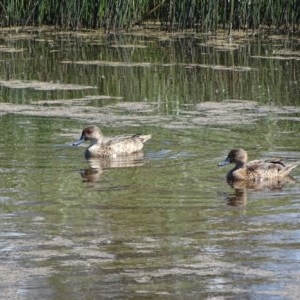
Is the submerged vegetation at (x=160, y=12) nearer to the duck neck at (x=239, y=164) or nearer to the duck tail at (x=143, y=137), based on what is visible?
the duck tail at (x=143, y=137)

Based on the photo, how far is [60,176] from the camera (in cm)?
889

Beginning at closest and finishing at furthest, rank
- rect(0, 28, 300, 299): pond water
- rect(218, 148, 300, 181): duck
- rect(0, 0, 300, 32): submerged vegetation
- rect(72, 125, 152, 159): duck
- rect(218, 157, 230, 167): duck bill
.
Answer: rect(0, 28, 300, 299): pond water → rect(218, 148, 300, 181): duck → rect(218, 157, 230, 167): duck bill → rect(72, 125, 152, 159): duck → rect(0, 0, 300, 32): submerged vegetation

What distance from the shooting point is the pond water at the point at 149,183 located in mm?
5918

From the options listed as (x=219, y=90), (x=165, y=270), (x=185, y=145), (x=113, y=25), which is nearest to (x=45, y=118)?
(x=185, y=145)

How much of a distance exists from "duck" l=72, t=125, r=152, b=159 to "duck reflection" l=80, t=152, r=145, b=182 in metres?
0.05

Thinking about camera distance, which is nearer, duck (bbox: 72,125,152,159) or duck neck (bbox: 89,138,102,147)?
duck (bbox: 72,125,152,159)

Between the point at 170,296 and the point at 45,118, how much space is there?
6.21 meters

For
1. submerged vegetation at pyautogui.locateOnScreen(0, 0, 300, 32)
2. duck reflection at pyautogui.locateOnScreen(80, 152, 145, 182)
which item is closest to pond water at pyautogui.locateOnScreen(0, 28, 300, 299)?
duck reflection at pyautogui.locateOnScreen(80, 152, 145, 182)

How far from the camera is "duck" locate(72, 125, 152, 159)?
10.0 metres

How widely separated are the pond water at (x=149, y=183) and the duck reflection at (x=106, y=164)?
0.03 meters

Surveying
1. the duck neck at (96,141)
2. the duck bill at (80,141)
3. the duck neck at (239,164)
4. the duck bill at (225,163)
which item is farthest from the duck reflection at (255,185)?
the duck bill at (80,141)

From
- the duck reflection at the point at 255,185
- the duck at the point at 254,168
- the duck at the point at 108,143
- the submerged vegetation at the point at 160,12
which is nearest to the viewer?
the duck reflection at the point at 255,185

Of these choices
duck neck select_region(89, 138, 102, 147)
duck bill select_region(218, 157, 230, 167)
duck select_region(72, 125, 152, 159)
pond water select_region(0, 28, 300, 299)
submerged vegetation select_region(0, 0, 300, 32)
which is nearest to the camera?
pond water select_region(0, 28, 300, 299)

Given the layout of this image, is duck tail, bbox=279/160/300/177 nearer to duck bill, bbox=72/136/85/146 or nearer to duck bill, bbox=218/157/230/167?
duck bill, bbox=218/157/230/167
